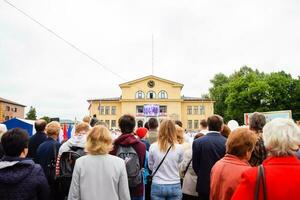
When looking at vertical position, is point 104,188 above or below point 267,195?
below

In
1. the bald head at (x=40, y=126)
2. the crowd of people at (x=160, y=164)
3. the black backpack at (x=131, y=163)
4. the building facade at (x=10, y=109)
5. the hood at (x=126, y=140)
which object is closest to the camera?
the crowd of people at (x=160, y=164)

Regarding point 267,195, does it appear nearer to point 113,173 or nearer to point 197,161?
point 113,173

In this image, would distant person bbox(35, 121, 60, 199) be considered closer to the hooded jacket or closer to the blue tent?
the hooded jacket

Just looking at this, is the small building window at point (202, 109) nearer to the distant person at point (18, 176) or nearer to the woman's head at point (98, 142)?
the woman's head at point (98, 142)

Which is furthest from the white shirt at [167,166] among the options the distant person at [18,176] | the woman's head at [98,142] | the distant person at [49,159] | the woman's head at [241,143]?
the distant person at [18,176]

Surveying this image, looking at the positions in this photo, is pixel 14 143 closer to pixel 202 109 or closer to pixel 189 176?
pixel 189 176

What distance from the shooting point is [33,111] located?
339ft

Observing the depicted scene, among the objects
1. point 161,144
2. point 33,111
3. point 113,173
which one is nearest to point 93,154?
point 113,173

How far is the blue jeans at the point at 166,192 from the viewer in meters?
5.75

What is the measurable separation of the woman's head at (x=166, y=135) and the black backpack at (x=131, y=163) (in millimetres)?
779

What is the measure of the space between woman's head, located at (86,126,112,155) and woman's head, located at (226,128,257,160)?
1489 mm

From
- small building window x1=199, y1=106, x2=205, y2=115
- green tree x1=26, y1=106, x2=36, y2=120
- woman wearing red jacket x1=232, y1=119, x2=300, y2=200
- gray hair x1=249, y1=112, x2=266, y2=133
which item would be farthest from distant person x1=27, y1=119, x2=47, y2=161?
green tree x1=26, y1=106, x2=36, y2=120

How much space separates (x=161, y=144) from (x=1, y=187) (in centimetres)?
287

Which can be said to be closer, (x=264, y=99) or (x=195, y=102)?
(x=264, y=99)
